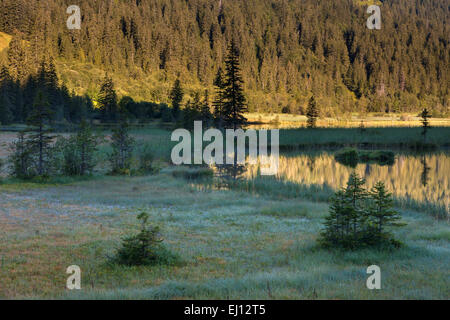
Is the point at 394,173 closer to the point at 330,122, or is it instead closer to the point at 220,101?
the point at 220,101

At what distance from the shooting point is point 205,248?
12.7m

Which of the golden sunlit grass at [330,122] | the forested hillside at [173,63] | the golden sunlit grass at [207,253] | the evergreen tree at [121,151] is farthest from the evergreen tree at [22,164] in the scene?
the forested hillside at [173,63]

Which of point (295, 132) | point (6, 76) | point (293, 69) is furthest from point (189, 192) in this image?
point (293, 69)

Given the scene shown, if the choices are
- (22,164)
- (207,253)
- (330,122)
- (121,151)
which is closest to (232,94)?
(121,151)

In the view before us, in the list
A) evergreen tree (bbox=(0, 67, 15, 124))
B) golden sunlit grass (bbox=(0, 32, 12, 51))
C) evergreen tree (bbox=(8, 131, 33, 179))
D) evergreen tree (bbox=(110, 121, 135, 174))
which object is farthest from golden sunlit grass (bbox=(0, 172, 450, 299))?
golden sunlit grass (bbox=(0, 32, 12, 51))

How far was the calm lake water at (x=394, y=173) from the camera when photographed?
2506 centimetres

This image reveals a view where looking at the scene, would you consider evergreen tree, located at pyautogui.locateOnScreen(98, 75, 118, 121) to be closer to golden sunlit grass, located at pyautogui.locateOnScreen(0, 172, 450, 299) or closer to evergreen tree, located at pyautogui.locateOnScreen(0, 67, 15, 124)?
evergreen tree, located at pyautogui.locateOnScreen(0, 67, 15, 124)

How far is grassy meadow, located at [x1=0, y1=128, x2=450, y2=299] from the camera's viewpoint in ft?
28.7

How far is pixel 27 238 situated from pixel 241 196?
1243 cm

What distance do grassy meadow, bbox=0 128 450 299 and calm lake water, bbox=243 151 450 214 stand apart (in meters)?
4.00

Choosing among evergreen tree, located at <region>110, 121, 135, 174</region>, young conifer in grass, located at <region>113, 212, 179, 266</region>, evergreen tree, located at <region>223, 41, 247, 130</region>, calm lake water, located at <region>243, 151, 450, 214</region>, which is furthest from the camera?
evergreen tree, located at <region>223, 41, 247, 130</region>

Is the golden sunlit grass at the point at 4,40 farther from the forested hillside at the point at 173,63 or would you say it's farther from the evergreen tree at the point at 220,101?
the evergreen tree at the point at 220,101

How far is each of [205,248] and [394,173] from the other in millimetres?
25626
